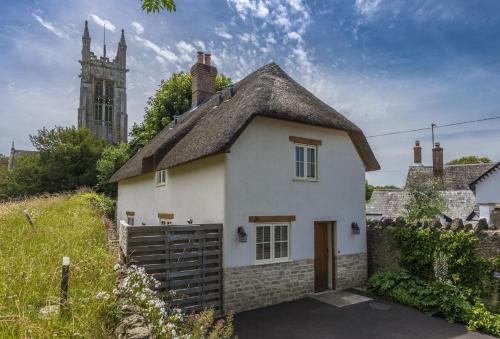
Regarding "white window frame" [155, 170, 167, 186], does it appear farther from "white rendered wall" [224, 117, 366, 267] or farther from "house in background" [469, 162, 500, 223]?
"house in background" [469, 162, 500, 223]

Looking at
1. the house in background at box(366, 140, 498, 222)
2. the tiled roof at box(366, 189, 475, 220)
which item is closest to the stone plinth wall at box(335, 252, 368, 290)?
the tiled roof at box(366, 189, 475, 220)

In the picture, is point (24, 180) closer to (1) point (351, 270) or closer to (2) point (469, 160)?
(1) point (351, 270)

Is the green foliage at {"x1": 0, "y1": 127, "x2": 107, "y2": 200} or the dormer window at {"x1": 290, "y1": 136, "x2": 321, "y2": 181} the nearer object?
the dormer window at {"x1": 290, "y1": 136, "x2": 321, "y2": 181}

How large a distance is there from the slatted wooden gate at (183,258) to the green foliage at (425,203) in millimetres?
16304

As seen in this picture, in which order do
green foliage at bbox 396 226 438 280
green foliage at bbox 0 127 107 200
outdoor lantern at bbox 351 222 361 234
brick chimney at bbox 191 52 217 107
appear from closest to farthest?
green foliage at bbox 396 226 438 280 < outdoor lantern at bbox 351 222 361 234 < brick chimney at bbox 191 52 217 107 < green foliage at bbox 0 127 107 200

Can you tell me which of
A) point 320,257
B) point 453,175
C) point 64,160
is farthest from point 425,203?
point 64,160

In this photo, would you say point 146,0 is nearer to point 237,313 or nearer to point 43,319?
point 43,319

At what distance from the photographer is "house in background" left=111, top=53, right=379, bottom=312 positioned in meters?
9.44

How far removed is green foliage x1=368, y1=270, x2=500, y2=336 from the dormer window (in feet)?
14.1

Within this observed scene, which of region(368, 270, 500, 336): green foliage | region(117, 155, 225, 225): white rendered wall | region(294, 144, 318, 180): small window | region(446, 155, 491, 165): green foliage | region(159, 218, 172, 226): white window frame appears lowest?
region(368, 270, 500, 336): green foliage

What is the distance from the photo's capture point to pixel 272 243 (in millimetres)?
10086

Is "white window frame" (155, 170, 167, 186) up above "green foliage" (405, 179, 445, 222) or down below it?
above

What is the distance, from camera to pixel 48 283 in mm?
5359

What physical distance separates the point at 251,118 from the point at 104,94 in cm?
5973
